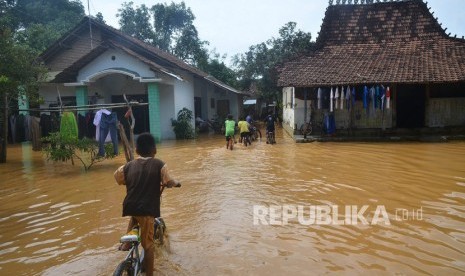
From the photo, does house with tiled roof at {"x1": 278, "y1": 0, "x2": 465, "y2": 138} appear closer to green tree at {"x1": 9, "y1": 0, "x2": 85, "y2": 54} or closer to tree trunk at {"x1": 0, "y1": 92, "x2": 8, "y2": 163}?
tree trunk at {"x1": 0, "y1": 92, "x2": 8, "y2": 163}

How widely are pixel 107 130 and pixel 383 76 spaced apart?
10.9 m

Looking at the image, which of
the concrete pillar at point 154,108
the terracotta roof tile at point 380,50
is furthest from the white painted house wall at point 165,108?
the terracotta roof tile at point 380,50

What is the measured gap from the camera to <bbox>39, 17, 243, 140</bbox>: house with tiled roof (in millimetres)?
16547

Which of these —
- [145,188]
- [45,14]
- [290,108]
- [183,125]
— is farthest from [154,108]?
[45,14]

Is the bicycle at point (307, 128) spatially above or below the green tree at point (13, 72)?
below

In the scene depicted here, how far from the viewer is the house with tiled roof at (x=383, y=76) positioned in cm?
1427

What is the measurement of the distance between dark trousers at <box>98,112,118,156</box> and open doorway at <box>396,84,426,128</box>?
495 inches

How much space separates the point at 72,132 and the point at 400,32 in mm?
15910

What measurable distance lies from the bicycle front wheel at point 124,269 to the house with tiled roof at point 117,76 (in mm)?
13358

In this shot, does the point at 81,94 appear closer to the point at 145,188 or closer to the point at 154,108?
the point at 154,108

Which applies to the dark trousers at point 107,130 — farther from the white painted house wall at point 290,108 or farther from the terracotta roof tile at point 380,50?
the white painted house wall at point 290,108

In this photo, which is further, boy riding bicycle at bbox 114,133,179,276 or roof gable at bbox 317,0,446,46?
roof gable at bbox 317,0,446,46

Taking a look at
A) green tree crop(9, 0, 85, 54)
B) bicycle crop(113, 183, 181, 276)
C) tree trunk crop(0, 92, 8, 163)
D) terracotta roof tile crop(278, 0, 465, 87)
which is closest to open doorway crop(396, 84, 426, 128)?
terracotta roof tile crop(278, 0, 465, 87)

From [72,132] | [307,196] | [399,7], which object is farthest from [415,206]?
[399,7]
